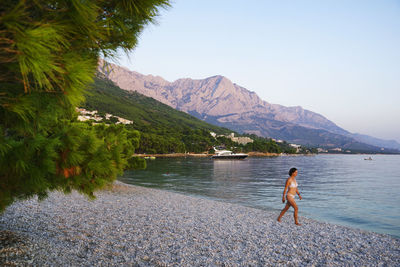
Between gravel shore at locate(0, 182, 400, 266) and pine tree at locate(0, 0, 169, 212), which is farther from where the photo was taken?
gravel shore at locate(0, 182, 400, 266)

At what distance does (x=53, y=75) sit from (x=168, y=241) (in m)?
7.81

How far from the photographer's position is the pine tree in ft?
8.93

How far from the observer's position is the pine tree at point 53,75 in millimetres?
2721

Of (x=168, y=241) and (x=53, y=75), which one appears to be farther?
(x=168, y=241)

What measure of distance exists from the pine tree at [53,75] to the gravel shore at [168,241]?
3.34 m

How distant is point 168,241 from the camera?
9.57 m

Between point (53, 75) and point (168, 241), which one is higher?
point (53, 75)

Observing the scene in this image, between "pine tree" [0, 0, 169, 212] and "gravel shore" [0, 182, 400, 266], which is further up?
"pine tree" [0, 0, 169, 212]

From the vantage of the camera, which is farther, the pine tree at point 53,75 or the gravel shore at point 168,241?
the gravel shore at point 168,241

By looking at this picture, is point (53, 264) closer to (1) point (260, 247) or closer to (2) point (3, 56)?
(2) point (3, 56)

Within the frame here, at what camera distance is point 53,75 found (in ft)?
9.73

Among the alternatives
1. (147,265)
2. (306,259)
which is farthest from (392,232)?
(147,265)

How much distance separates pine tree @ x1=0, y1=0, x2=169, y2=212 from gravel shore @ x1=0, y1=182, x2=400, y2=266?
334 centimetres

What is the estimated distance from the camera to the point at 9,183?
13.4 feet
